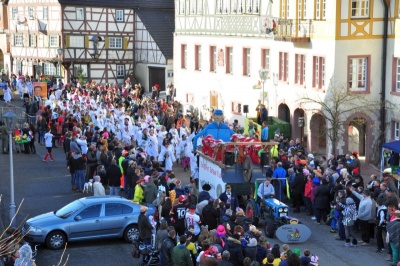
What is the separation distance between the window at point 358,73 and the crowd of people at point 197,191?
4610 mm

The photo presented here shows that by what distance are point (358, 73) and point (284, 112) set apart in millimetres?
6494

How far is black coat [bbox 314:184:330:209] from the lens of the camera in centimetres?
2338

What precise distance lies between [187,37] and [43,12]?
15.6 meters

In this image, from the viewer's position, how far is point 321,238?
22.5m

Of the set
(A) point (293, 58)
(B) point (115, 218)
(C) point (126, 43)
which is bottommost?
(B) point (115, 218)

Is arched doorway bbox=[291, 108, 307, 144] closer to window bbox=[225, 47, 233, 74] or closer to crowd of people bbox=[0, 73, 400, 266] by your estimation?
crowd of people bbox=[0, 73, 400, 266]

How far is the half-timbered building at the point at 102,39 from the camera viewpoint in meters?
59.5

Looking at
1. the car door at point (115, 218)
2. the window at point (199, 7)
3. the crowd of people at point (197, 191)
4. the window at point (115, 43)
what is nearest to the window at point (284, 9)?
the crowd of people at point (197, 191)

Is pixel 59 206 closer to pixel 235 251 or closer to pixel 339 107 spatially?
pixel 235 251

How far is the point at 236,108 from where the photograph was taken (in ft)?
147

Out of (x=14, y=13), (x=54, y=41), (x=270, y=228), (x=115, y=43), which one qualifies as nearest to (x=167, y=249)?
(x=270, y=228)

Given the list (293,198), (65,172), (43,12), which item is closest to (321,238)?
(293,198)

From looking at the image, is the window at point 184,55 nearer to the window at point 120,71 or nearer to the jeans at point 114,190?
the window at point 120,71

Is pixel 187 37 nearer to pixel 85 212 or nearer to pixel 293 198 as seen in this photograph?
pixel 293 198
